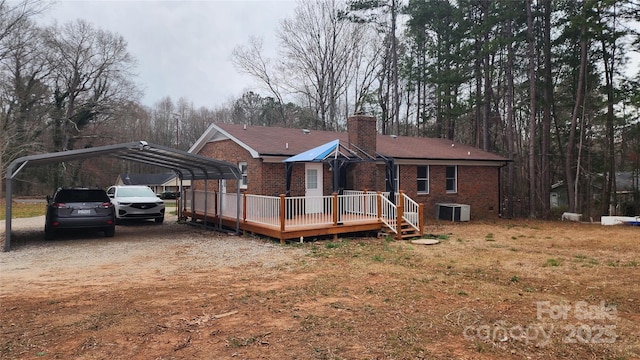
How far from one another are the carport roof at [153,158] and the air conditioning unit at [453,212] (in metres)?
9.37

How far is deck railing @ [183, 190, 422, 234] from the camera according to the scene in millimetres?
10852

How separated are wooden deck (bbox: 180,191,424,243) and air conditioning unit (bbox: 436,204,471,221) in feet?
15.1

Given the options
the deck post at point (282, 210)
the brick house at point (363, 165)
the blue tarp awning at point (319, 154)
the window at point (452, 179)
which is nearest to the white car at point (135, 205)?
the brick house at point (363, 165)

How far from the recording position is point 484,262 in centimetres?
824

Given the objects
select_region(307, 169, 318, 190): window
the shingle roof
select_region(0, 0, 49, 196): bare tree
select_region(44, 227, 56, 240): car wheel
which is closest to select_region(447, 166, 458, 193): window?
the shingle roof

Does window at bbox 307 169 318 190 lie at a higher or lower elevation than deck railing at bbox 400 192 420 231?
higher

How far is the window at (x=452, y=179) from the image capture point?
17.9 metres

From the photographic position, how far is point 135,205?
15008mm

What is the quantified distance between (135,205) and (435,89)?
20596 mm

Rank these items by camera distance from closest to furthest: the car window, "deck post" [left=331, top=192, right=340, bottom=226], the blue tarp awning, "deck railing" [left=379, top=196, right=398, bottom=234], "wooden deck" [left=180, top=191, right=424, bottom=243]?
"wooden deck" [left=180, top=191, right=424, bottom=243], "deck post" [left=331, top=192, right=340, bottom=226], the blue tarp awning, "deck railing" [left=379, top=196, right=398, bottom=234], the car window

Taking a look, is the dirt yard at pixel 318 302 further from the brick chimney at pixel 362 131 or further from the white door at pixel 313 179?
the brick chimney at pixel 362 131

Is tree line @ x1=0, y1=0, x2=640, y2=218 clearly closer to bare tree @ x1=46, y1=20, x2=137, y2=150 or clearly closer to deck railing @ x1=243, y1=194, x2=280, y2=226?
bare tree @ x1=46, y1=20, x2=137, y2=150

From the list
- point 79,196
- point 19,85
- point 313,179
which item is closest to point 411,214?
point 313,179

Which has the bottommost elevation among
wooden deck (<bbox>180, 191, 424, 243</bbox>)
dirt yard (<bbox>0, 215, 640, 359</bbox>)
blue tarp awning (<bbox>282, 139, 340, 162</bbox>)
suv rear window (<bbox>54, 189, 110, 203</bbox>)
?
dirt yard (<bbox>0, 215, 640, 359</bbox>)
